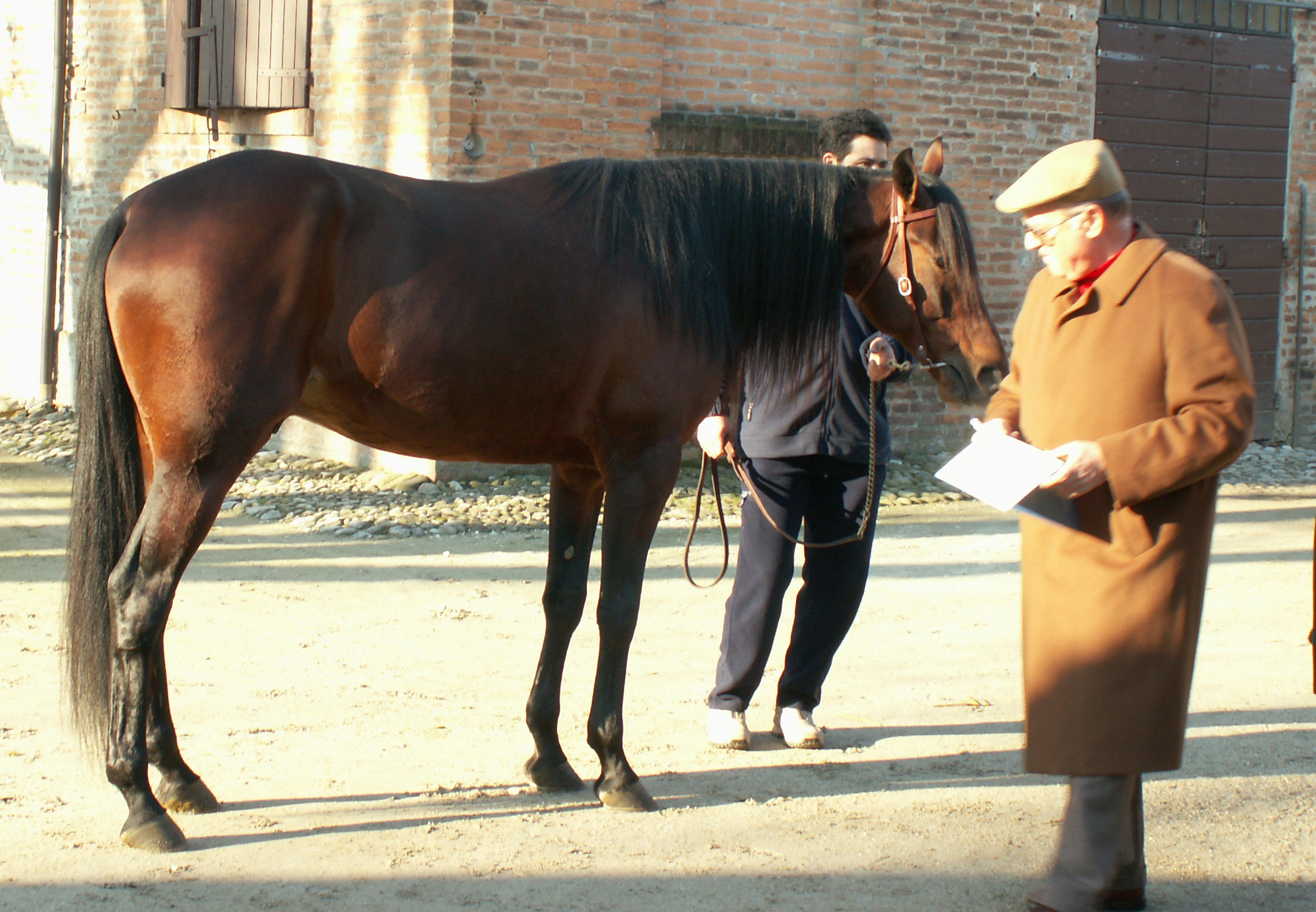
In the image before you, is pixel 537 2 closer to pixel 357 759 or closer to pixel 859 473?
pixel 859 473

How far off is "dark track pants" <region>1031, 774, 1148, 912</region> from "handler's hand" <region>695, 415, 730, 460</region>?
1617 mm

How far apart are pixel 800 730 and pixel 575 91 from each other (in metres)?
5.43

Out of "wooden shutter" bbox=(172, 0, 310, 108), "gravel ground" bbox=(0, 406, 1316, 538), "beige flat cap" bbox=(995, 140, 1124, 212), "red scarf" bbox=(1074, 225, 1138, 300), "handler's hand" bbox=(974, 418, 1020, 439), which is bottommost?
"gravel ground" bbox=(0, 406, 1316, 538)

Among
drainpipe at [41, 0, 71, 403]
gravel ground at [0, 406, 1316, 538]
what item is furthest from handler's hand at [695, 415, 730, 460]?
drainpipe at [41, 0, 71, 403]

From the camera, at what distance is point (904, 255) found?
12.6ft

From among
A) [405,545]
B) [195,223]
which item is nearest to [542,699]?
[195,223]

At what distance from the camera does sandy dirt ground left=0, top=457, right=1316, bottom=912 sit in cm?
325

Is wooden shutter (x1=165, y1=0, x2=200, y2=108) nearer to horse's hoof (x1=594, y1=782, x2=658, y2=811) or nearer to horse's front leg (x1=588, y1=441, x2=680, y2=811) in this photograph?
horse's front leg (x1=588, y1=441, x2=680, y2=811)

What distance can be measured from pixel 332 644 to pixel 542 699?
5.63ft

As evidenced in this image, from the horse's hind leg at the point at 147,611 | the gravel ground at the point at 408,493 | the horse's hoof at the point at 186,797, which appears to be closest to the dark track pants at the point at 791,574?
the horse's hoof at the point at 186,797

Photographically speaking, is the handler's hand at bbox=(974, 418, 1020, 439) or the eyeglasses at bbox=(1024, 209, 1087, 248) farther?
the handler's hand at bbox=(974, 418, 1020, 439)

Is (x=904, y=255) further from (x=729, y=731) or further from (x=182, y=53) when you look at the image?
(x=182, y=53)

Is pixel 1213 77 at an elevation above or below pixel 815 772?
above

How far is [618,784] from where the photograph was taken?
3762mm
